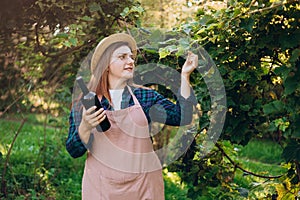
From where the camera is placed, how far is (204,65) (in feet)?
9.45

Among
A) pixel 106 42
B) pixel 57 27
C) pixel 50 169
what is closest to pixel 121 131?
pixel 106 42

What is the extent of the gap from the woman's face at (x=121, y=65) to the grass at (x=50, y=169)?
195cm

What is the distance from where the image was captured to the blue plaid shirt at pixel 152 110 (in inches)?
99.7

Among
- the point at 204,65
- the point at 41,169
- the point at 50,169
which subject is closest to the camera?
the point at 204,65

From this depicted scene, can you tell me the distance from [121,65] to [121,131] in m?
0.30

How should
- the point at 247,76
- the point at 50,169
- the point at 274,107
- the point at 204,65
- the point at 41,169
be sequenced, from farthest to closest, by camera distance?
the point at 41,169 < the point at 50,169 < the point at 204,65 < the point at 247,76 < the point at 274,107

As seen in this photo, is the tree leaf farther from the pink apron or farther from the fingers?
the fingers

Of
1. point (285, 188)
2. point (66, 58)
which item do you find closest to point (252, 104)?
point (285, 188)

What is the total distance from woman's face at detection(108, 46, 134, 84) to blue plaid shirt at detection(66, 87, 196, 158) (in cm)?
9

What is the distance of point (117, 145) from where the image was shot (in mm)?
2523

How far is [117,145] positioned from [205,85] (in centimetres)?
77

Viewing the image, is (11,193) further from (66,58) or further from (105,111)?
(105,111)

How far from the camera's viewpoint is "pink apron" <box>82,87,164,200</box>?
8.23 ft

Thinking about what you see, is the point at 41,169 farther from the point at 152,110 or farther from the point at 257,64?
the point at 257,64
